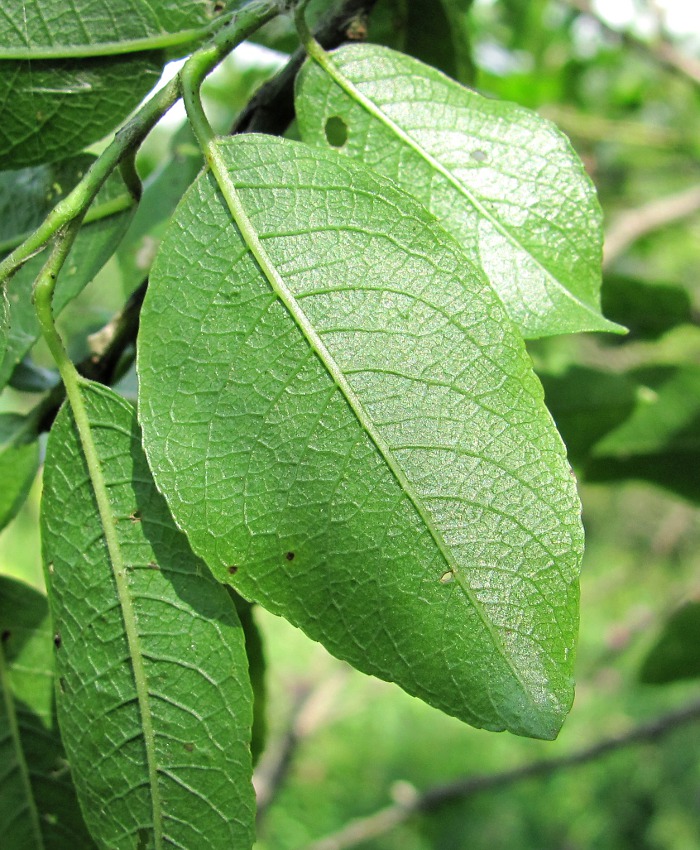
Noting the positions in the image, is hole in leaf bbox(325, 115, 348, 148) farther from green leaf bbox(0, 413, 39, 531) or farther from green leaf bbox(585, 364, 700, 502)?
green leaf bbox(585, 364, 700, 502)

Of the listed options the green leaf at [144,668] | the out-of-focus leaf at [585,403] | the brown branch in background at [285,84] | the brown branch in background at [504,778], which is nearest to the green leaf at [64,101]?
the brown branch in background at [285,84]

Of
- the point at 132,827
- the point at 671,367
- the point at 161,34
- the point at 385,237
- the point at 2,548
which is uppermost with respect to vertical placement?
the point at 161,34

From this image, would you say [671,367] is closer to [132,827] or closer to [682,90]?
[132,827]

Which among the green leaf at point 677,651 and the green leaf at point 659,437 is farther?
the green leaf at point 677,651

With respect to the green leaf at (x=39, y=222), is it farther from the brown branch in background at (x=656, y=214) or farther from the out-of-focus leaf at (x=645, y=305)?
the brown branch in background at (x=656, y=214)

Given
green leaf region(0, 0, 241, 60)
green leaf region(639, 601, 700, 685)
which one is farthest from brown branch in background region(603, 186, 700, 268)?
green leaf region(0, 0, 241, 60)

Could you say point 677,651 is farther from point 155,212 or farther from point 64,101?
point 64,101

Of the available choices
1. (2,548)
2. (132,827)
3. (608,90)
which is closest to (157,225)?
(132,827)
